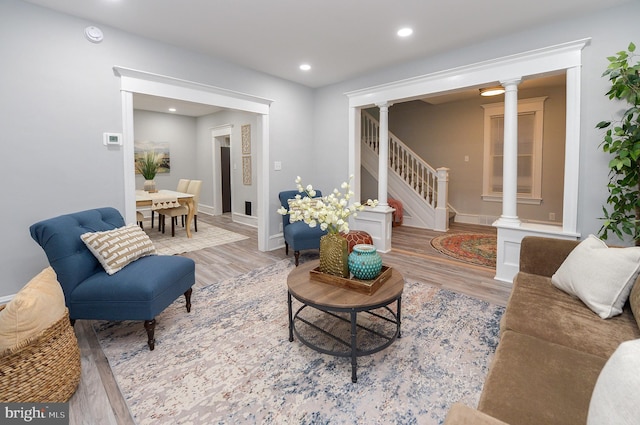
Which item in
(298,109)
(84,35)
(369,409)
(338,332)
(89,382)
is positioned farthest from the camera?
(298,109)

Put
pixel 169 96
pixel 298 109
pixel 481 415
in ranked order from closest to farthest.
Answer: pixel 481 415 → pixel 169 96 → pixel 298 109

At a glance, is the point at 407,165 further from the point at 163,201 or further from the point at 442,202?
the point at 163,201

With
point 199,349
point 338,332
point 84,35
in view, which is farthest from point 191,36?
point 338,332

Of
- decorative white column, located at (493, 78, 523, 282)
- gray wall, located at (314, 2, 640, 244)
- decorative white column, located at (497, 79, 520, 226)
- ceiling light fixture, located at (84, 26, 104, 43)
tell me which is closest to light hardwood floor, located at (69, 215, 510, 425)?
decorative white column, located at (493, 78, 523, 282)

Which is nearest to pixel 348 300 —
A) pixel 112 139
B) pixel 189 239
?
pixel 112 139

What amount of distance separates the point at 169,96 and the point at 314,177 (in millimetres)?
2498

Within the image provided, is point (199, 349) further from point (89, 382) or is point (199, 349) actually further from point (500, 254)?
point (500, 254)

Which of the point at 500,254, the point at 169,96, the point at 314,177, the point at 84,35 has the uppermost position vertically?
the point at 84,35

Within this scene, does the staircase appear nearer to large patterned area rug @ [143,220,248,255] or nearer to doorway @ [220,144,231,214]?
large patterned area rug @ [143,220,248,255]

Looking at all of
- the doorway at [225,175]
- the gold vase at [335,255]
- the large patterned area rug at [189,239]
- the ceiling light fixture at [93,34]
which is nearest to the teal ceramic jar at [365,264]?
the gold vase at [335,255]

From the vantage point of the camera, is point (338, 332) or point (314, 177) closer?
point (338, 332)

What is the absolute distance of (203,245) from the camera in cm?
509

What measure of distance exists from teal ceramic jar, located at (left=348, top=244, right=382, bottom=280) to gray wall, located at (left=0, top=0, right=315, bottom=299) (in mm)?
2541

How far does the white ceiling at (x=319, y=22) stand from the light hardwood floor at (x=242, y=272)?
8.47ft
